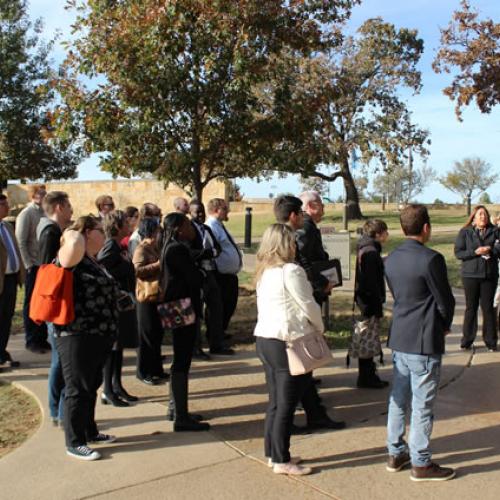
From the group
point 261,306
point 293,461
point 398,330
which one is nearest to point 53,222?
point 261,306

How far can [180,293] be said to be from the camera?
500 centimetres

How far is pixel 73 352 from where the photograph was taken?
4.32 meters

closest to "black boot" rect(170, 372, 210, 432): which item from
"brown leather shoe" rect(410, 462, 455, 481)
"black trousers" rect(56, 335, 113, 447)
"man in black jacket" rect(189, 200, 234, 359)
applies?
"black trousers" rect(56, 335, 113, 447)

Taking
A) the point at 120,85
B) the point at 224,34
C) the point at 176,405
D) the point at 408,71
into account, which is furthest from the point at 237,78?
the point at 408,71

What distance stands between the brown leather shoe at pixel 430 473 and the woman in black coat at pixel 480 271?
360 cm

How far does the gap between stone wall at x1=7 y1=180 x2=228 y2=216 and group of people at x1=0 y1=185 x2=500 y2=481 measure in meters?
23.0

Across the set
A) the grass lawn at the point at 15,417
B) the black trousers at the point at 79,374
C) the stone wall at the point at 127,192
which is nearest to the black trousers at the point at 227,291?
the grass lawn at the point at 15,417

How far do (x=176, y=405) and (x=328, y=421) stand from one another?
47.6 inches

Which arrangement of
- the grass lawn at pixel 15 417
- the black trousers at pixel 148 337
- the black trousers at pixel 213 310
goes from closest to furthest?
the grass lawn at pixel 15 417
the black trousers at pixel 148 337
the black trousers at pixel 213 310

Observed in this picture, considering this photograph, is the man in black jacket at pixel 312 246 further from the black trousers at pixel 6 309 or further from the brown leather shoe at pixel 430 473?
the black trousers at pixel 6 309

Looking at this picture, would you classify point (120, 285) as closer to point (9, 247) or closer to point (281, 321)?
point (9, 247)

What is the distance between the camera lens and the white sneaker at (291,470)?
13.4 feet

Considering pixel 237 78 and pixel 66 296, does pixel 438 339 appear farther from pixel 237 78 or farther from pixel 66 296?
pixel 237 78

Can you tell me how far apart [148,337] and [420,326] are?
300 cm
